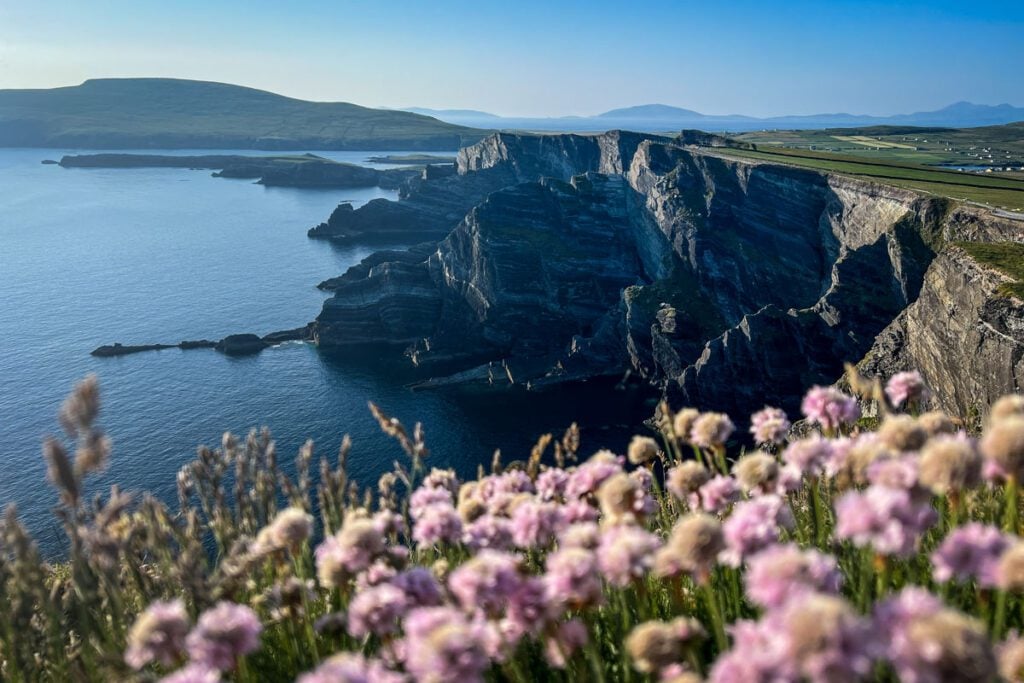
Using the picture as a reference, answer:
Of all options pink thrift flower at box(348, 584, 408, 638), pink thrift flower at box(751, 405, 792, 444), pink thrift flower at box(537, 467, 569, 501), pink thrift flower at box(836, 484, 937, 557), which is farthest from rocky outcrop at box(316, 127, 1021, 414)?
pink thrift flower at box(348, 584, 408, 638)

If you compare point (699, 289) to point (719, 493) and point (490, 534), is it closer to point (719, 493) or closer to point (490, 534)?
point (719, 493)

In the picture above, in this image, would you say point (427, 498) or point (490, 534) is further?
point (427, 498)

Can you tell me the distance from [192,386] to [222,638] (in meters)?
90.2

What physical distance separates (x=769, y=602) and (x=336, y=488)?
4.63 m

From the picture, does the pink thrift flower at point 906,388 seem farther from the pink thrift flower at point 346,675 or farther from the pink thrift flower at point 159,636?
the pink thrift flower at point 159,636

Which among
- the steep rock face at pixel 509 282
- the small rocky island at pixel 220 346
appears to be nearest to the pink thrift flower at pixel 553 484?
the steep rock face at pixel 509 282

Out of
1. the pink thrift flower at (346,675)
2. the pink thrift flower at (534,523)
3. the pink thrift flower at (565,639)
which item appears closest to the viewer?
the pink thrift flower at (346,675)

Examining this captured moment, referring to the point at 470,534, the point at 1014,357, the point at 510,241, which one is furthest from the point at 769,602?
the point at 510,241

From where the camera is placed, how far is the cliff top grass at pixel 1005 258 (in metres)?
41.1

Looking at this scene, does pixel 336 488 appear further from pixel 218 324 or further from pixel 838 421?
pixel 218 324

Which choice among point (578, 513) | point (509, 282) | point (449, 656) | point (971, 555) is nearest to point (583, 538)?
point (578, 513)

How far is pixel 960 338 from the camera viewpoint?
46.0m

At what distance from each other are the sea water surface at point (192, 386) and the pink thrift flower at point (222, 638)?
172ft

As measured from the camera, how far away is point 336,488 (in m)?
6.98
